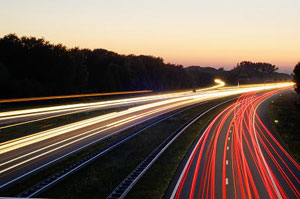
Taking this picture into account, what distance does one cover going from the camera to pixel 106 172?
70.7 feet

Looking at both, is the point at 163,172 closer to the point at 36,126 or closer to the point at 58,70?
the point at 36,126

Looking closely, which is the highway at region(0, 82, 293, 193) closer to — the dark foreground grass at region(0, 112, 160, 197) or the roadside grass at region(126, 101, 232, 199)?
the dark foreground grass at region(0, 112, 160, 197)

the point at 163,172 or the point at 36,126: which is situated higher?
the point at 36,126

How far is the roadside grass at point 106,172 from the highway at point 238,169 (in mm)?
4051

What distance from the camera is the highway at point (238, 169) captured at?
57.1ft

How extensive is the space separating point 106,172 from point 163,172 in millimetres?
3927

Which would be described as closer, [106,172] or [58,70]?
[106,172]

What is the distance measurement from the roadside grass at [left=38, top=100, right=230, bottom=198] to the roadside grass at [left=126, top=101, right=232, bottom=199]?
152 centimetres

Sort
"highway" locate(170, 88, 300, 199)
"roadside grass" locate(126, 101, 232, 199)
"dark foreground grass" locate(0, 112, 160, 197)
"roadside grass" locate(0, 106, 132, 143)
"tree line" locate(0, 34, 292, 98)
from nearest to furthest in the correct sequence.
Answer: "highway" locate(170, 88, 300, 199) < "dark foreground grass" locate(0, 112, 160, 197) < "roadside grass" locate(126, 101, 232, 199) < "roadside grass" locate(0, 106, 132, 143) < "tree line" locate(0, 34, 292, 98)

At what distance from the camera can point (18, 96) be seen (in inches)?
2191

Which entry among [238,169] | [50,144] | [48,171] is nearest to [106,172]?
[48,171]

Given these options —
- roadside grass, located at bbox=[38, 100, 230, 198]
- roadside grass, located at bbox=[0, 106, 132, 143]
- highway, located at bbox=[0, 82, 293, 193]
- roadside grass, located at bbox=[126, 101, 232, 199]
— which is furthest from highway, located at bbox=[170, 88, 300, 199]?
roadside grass, located at bbox=[0, 106, 132, 143]

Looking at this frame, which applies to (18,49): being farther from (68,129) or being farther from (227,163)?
(227,163)

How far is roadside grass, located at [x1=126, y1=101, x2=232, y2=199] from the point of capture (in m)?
17.8
